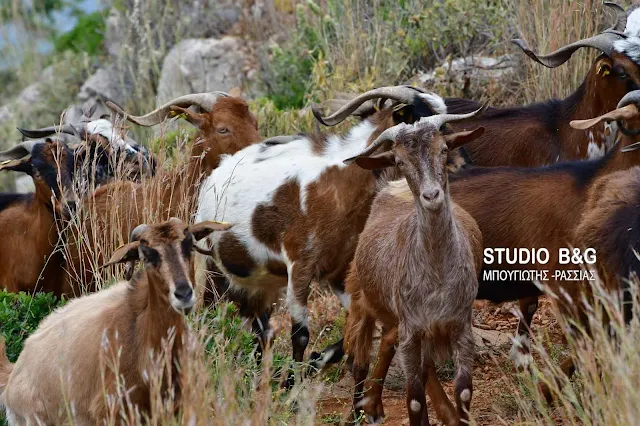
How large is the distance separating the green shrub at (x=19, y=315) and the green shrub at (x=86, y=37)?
38.9 feet

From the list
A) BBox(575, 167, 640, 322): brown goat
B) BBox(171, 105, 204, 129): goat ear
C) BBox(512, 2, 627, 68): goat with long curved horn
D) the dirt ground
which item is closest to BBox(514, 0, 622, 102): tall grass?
BBox(512, 2, 627, 68): goat with long curved horn

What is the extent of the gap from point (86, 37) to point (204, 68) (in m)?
4.10

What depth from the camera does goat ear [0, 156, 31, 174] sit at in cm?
858

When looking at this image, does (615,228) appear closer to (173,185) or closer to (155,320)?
(155,320)

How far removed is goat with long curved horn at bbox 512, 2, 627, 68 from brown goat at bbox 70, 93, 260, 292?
2.27m

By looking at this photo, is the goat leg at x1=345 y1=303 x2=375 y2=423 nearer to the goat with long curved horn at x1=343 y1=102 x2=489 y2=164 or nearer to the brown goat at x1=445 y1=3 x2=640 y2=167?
the goat with long curved horn at x1=343 y1=102 x2=489 y2=164

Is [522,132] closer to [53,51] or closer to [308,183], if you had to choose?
[308,183]

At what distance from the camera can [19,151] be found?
29.3 feet

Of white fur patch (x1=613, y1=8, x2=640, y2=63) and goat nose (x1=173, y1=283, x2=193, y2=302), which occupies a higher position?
white fur patch (x1=613, y1=8, x2=640, y2=63)

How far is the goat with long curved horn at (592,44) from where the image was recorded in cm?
788

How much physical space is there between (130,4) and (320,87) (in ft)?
23.6

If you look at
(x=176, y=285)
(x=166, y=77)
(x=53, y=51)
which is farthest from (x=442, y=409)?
(x=53, y=51)

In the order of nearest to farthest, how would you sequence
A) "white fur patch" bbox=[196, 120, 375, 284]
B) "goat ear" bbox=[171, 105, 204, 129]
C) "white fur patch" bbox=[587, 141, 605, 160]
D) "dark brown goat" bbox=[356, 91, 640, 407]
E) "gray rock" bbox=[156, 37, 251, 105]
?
"dark brown goat" bbox=[356, 91, 640, 407] < "white fur patch" bbox=[196, 120, 375, 284] < "white fur patch" bbox=[587, 141, 605, 160] < "goat ear" bbox=[171, 105, 204, 129] < "gray rock" bbox=[156, 37, 251, 105]

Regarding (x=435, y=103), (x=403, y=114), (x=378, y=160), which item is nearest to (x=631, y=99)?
(x=435, y=103)
